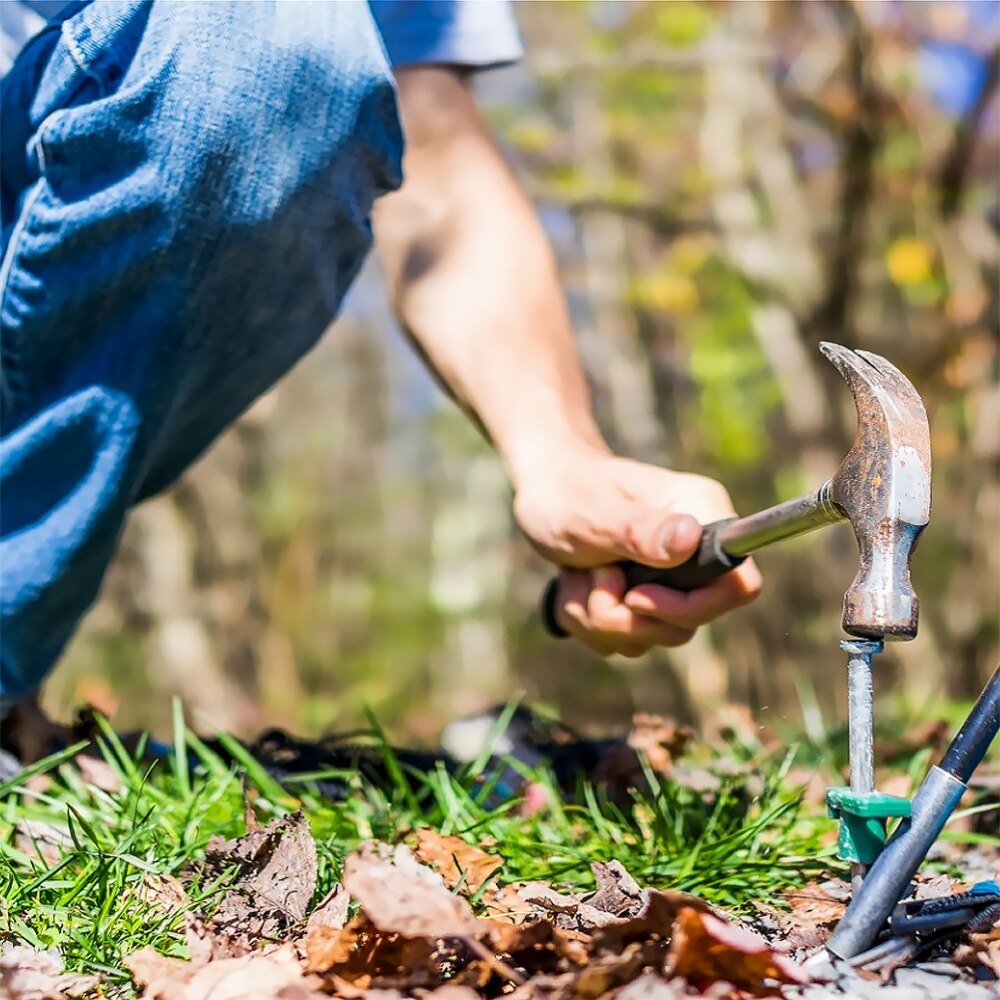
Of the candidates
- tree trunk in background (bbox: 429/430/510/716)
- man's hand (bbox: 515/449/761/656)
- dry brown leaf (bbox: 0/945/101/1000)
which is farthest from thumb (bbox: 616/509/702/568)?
tree trunk in background (bbox: 429/430/510/716)

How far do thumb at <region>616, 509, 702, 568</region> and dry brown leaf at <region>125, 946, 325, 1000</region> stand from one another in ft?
2.61

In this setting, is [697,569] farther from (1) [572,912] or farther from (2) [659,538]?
(1) [572,912]

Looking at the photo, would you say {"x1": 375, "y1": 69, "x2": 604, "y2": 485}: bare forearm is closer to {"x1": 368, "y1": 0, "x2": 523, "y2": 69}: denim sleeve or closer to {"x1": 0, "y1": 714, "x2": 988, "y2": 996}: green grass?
{"x1": 368, "y1": 0, "x2": 523, "y2": 69}: denim sleeve

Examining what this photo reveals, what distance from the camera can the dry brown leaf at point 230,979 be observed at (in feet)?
3.48

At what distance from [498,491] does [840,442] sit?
21.6 ft

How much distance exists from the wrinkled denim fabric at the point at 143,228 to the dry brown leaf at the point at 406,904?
1.01 meters

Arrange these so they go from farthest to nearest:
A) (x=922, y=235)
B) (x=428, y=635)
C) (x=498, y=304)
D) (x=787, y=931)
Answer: (x=428, y=635), (x=922, y=235), (x=498, y=304), (x=787, y=931)

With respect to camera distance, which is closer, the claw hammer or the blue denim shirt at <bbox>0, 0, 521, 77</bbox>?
the claw hammer

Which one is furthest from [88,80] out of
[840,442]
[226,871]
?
[840,442]

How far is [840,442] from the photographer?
23.6 feet

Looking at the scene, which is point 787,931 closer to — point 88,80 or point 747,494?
point 88,80

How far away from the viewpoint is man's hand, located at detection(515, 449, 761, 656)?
176cm

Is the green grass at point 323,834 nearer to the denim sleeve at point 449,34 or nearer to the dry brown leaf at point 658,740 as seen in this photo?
the dry brown leaf at point 658,740

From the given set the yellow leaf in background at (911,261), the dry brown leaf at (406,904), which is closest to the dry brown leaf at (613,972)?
the dry brown leaf at (406,904)
